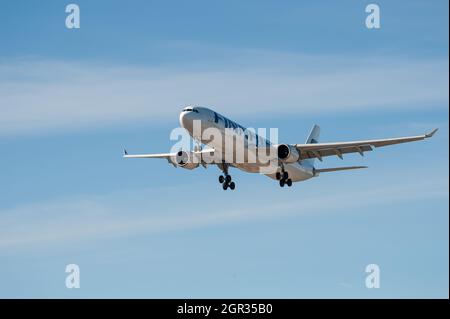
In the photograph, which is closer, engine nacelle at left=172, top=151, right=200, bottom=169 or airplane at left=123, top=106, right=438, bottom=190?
airplane at left=123, top=106, right=438, bottom=190

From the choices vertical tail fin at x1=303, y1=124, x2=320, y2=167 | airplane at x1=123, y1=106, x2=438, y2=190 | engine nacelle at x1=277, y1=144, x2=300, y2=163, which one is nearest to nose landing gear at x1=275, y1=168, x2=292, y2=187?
airplane at x1=123, y1=106, x2=438, y2=190

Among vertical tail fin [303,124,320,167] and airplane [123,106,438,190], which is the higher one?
vertical tail fin [303,124,320,167]

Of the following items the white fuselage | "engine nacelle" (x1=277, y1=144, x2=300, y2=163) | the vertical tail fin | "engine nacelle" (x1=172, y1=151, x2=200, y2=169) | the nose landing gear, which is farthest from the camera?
the vertical tail fin

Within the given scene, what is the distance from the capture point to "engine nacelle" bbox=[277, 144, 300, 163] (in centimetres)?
7794

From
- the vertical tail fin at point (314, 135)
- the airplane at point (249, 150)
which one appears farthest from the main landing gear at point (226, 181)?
the vertical tail fin at point (314, 135)

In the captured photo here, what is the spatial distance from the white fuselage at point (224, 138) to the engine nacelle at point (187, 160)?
305cm

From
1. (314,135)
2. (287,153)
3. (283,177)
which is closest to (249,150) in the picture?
(287,153)

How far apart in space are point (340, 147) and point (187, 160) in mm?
13216

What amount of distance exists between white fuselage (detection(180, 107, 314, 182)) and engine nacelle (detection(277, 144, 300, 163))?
505mm

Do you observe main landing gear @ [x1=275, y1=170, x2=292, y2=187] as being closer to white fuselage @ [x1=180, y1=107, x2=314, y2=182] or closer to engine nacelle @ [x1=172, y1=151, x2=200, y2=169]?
white fuselage @ [x1=180, y1=107, x2=314, y2=182]

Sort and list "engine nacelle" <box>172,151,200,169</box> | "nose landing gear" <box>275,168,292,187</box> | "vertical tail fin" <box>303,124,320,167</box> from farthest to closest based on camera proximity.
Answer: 1. "vertical tail fin" <box>303,124,320,167</box>
2. "nose landing gear" <box>275,168,292,187</box>
3. "engine nacelle" <box>172,151,200,169</box>

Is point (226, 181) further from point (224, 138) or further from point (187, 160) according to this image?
point (224, 138)

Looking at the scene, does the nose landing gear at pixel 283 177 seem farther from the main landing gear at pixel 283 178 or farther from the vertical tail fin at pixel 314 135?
the vertical tail fin at pixel 314 135
